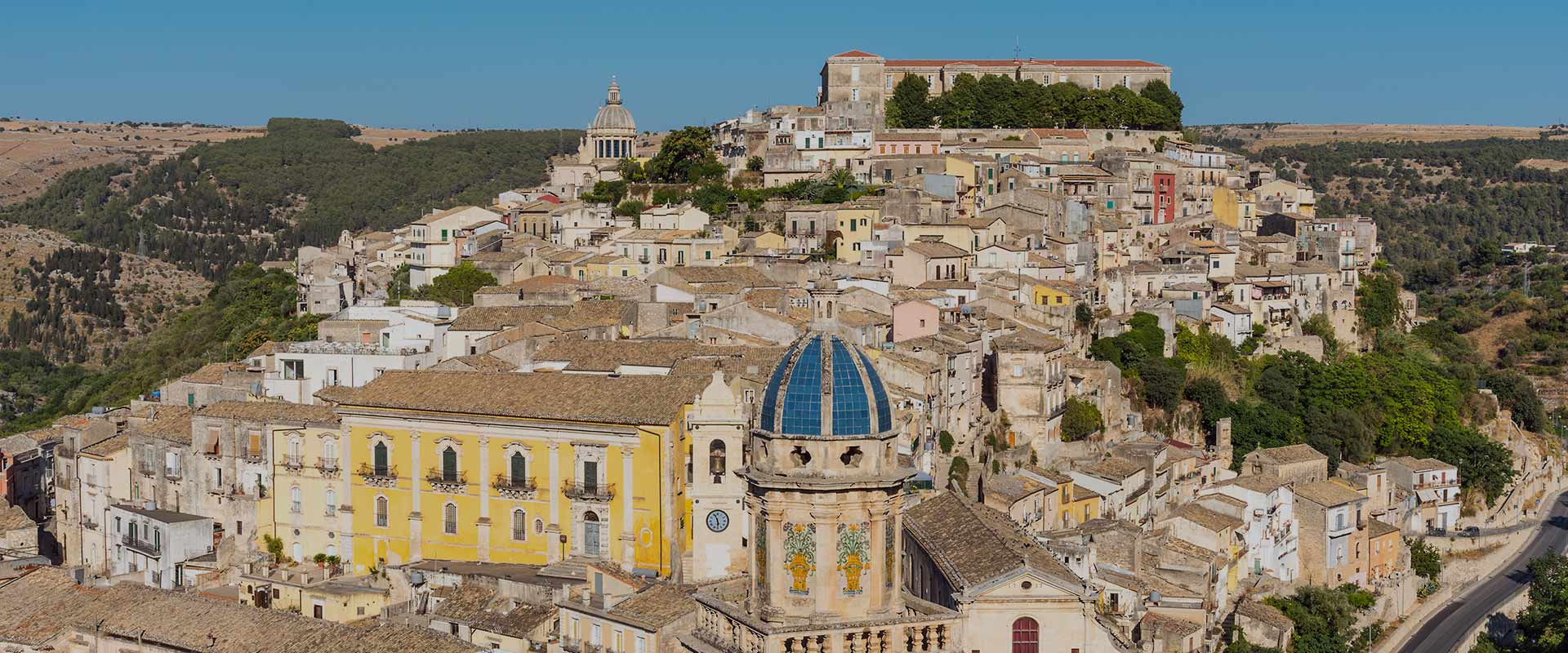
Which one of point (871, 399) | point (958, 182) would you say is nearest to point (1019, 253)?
point (958, 182)

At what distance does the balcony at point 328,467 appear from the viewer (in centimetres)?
3750

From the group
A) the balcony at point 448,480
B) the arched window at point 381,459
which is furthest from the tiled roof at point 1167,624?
the arched window at point 381,459

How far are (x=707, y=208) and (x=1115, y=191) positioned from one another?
15.0 m

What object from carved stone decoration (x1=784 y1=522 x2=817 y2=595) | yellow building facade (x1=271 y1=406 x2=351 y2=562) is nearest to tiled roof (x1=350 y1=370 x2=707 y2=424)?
yellow building facade (x1=271 y1=406 x2=351 y2=562)

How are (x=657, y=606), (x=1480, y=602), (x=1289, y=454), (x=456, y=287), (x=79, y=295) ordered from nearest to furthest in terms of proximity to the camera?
1. (x=657, y=606)
2. (x=1289, y=454)
3. (x=1480, y=602)
4. (x=456, y=287)
5. (x=79, y=295)

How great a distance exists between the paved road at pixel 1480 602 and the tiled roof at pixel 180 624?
2924cm

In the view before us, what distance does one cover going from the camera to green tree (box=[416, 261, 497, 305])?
55.9 meters

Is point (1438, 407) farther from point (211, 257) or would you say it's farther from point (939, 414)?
point (211, 257)

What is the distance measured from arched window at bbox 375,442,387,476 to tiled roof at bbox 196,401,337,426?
4.12 ft

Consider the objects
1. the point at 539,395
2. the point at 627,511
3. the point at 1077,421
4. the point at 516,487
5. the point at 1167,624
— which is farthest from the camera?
the point at 1077,421

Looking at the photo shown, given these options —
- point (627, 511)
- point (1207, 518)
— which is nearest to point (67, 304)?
point (1207, 518)

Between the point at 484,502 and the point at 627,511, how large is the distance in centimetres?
322

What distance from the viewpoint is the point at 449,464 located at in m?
36.2

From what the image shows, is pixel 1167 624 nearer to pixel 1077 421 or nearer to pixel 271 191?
pixel 1077 421
